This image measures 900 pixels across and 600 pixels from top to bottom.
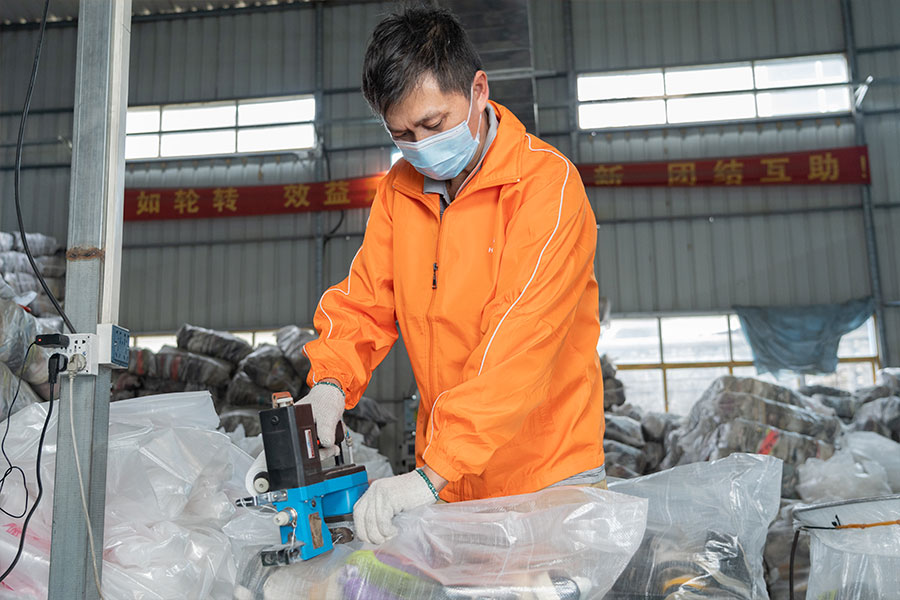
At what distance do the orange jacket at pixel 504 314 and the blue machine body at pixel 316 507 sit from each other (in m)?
0.18

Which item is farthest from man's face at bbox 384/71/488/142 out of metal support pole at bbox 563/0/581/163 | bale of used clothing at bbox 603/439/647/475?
metal support pole at bbox 563/0/581/163

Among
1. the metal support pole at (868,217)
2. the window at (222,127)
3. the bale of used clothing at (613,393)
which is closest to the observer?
the bale of used clothing at (613,393)

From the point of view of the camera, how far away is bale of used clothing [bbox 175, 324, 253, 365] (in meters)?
7.18

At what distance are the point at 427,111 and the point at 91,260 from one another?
0.82 meters

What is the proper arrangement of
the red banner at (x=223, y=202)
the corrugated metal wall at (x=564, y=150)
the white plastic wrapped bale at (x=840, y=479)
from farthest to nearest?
1. the red banner at (x=223, y=202)
2. the corrugated metal wall at (x=564, y=150)
3. the white plastic wrapped bale at (x=840, y=479)

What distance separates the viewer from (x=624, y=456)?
20.3 feet

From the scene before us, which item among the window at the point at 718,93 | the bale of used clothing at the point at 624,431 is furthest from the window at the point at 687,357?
the window at the point at 718,93

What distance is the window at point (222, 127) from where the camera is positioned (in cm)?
1054

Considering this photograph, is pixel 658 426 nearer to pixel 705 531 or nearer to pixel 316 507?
pixel 705 531

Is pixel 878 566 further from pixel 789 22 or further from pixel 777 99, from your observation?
pixel 789 22

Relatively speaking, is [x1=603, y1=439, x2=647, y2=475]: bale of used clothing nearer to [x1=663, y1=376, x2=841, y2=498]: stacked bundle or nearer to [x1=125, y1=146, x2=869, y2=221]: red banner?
[x1=663, y1=376, x2=841, y2=498]: stacked bundle

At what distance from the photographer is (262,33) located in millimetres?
10773

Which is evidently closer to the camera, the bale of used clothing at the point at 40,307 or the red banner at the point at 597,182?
the bale of used clothing at the point at 40,307

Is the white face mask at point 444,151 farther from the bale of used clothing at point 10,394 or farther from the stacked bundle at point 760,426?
the stacked bundle at point 760,426
